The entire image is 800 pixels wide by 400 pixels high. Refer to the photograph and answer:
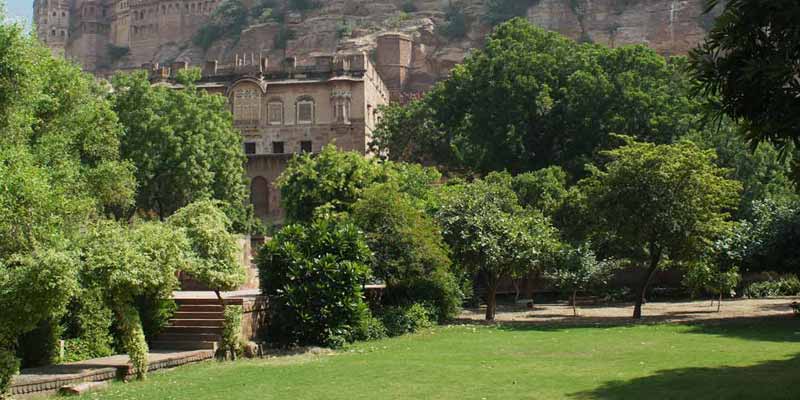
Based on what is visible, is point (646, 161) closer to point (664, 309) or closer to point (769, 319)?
point (769, 319)

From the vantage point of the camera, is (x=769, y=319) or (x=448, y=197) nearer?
(x=769, y=319)

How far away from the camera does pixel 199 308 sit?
62.0 feet

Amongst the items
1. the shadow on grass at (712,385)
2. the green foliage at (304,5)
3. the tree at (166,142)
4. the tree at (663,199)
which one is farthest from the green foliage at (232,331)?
the green foliage at (304,5)

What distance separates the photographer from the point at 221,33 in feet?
298

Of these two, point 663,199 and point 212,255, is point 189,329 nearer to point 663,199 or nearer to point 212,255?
point 212,255

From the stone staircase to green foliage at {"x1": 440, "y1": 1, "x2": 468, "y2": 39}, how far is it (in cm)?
6344

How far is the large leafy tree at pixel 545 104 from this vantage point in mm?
39844

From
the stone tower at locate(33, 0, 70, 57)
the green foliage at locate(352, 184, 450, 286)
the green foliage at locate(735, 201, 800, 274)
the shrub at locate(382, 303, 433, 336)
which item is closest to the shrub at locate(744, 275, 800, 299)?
the green foliage at locate(735, 201, 800, 274)

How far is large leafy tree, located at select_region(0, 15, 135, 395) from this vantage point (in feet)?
40.7

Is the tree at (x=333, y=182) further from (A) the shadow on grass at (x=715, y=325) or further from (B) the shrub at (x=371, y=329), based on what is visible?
(B) the shrub at (x=371, y=329)

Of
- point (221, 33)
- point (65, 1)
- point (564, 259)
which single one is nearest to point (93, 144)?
point (564, 259)

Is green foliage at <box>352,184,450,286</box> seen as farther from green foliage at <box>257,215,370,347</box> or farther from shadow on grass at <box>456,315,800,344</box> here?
shadow on grass at <box>456,315,800,344</box>

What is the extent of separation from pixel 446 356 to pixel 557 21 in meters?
66.4

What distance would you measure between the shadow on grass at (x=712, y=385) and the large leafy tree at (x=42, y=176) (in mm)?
8116
